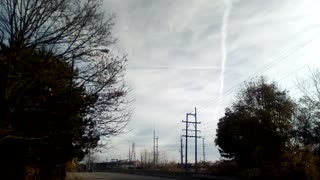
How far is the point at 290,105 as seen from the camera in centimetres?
6397

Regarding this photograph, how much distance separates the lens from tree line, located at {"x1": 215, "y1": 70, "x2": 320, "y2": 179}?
51344mm

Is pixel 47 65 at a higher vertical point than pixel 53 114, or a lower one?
higher

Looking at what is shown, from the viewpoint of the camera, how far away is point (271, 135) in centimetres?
6150

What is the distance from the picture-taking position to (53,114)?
23516 mm

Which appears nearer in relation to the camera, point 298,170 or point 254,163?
point 298,170

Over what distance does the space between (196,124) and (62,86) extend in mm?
73895

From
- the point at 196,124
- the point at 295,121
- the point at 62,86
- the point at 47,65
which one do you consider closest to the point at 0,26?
the point at 47,65

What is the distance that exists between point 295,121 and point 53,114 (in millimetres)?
42203

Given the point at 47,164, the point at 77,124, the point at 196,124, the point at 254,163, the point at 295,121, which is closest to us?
the point at 77,124

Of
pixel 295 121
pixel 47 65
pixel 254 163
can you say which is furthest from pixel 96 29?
pixel 254 163

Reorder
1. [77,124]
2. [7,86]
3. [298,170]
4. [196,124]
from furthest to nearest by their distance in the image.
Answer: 1. [196,124]
2. [298,170]
3. [77,124]
4. [7,86]

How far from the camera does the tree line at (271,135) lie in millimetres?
51344

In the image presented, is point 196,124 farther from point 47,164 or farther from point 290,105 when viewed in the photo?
point 47,164

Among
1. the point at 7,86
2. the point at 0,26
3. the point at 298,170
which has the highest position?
the point at 0,26
